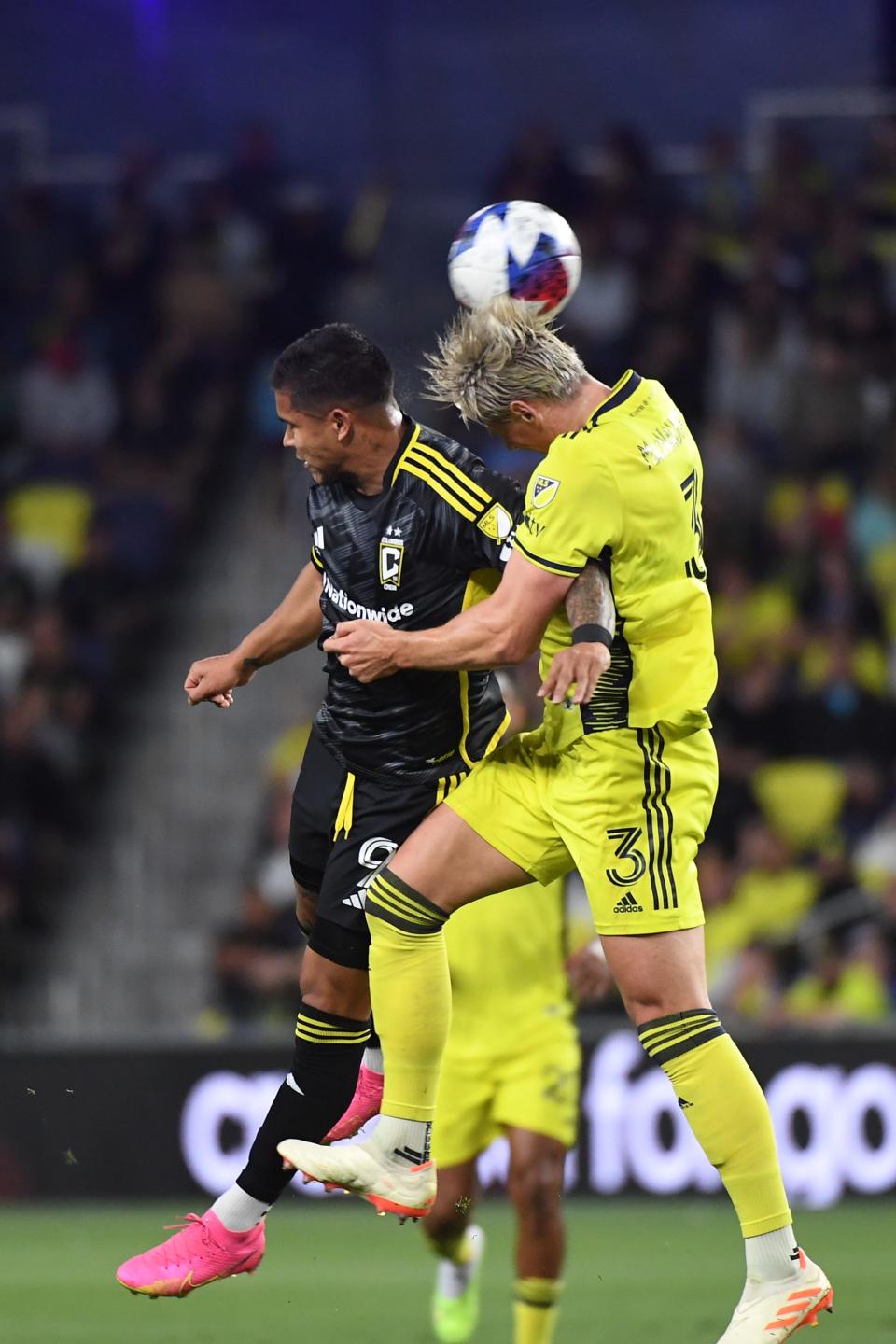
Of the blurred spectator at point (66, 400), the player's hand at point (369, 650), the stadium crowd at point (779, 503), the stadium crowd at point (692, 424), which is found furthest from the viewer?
the blurred spectator at point (66, 400)

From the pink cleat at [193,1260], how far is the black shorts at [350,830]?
684mm

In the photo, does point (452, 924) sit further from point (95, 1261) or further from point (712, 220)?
point (712, 220)

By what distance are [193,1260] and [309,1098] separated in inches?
17.6

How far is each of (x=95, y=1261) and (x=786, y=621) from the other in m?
4.83

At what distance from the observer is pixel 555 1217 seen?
618 cm

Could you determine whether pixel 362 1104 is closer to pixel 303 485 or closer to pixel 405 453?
pixel 405 453

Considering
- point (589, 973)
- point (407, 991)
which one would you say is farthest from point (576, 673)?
point (589, 973)

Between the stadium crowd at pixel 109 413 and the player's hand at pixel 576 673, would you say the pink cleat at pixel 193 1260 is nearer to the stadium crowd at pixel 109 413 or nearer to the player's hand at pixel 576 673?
the player's hand at pixel 576 673

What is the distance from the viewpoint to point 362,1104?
17.1ft

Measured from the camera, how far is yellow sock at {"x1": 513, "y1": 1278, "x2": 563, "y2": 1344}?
608cm

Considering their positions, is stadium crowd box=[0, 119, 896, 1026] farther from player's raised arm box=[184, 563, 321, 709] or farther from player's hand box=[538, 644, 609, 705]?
player's hand box=[538, 644, 609, 705]

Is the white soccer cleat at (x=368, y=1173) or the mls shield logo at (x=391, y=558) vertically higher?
the mls shield logo at (x=391, y=558)

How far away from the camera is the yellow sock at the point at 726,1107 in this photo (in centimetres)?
447

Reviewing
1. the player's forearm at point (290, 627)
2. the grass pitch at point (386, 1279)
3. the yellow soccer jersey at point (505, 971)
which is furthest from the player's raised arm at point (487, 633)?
the grass pitch at point (386, 1279)
